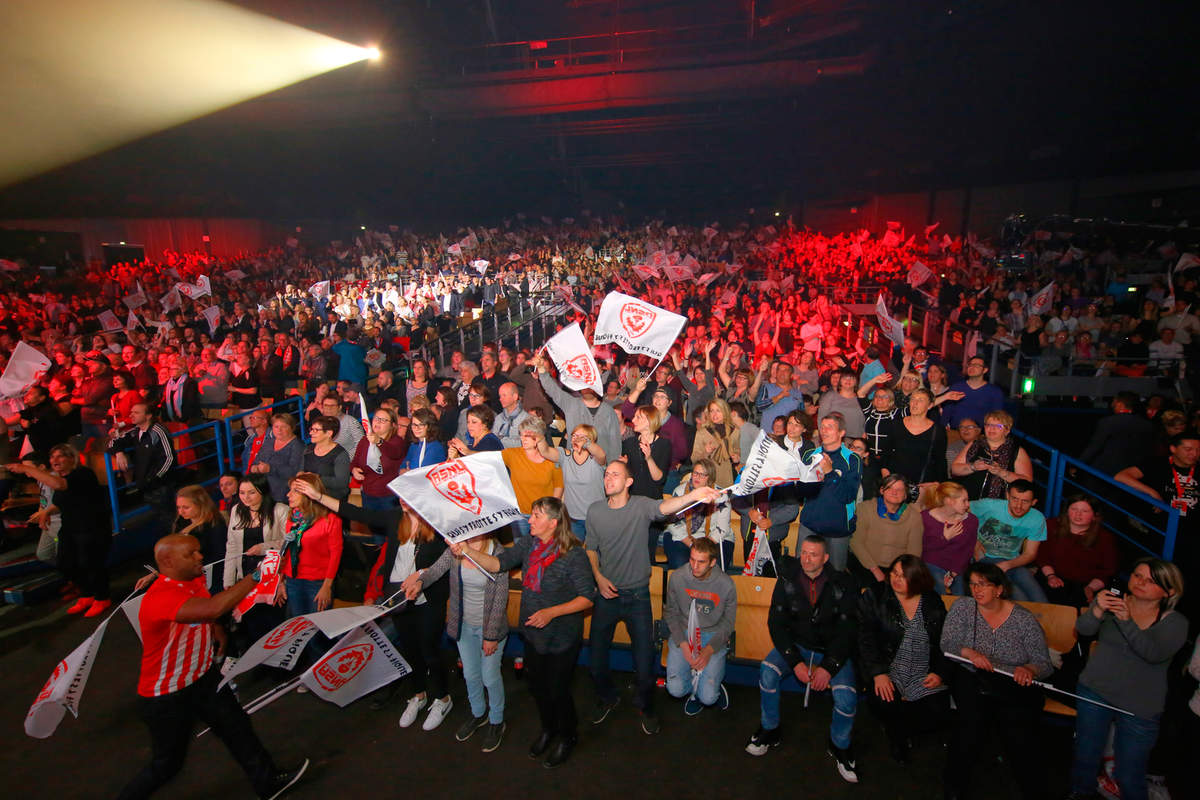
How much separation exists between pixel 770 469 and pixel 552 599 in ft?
6.01

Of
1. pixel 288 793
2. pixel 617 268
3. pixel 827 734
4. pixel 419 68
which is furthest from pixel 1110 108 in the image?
pixel 288 793

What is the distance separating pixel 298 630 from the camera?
4523 mm

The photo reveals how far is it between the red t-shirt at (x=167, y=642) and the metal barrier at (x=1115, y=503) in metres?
7.09

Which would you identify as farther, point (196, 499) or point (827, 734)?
point (196, 499)

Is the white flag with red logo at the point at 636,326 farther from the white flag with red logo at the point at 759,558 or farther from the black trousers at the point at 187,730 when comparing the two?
the black trousers at the point at 187,730

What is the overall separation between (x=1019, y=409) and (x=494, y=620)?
32.8 ft

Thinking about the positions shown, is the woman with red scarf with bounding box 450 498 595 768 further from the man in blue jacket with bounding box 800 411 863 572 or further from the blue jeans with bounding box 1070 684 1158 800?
the blue jeans with bounding box 1070 684 1158 800

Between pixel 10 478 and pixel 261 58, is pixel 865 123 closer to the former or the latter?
pixel 261 58

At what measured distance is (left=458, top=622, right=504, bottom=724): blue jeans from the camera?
187 inches

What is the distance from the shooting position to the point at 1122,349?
38.2ft

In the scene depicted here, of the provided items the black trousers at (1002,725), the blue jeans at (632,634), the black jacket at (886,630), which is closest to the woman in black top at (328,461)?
the blue jeans at (632,634)

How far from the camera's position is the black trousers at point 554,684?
447 cm

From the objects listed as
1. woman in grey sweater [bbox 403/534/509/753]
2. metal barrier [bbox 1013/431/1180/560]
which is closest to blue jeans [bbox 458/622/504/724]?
woman in grey sweater [bbox 403/534/509/753]

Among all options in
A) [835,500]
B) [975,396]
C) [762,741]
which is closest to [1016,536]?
[835,500]
